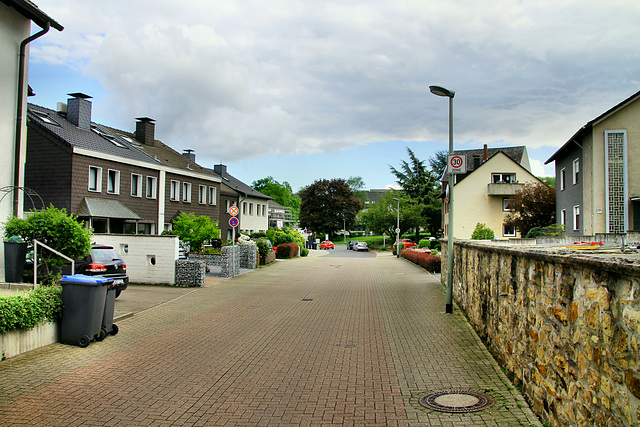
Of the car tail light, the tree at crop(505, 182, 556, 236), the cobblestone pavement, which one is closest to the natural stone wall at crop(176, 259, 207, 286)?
the car tail light

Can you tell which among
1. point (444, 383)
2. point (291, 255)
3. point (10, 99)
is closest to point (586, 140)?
point (291, 255)

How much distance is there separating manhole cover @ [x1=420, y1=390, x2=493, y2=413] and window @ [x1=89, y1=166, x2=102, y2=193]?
1000 inches

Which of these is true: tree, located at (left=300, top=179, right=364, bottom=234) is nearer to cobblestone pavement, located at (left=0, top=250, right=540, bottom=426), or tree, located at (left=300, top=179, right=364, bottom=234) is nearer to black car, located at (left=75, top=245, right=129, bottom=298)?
black car, located at (left=75, top=245, right=129, bottom=298)

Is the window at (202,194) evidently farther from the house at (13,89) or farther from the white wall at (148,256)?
the house at (13,89)

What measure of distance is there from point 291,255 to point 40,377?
3198 cm

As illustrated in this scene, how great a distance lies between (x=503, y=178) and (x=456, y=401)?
4840 cm

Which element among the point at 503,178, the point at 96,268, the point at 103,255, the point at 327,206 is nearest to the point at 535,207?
the point at 503,178

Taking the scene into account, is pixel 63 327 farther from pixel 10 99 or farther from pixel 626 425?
pixel 626 425

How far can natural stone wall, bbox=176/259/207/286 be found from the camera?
17.7 meters

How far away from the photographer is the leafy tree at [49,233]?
9.76m

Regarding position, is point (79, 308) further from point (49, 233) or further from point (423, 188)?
point (423, 188)

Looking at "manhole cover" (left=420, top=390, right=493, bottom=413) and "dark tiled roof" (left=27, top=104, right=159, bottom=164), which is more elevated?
"dark tiled roof" (left=27, top=104, right=159, bottom=164)

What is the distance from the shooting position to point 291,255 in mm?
38438

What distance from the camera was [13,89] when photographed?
12.4 m
